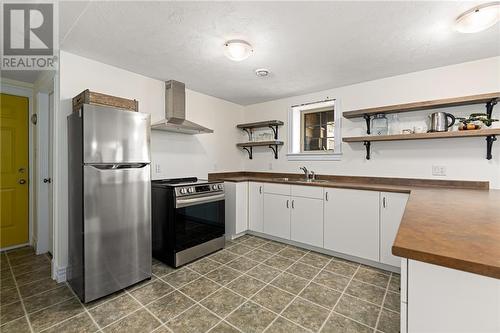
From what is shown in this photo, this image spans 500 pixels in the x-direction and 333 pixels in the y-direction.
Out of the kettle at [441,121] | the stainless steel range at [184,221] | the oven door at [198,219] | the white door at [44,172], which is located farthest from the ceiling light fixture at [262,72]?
the white door at [44,172]

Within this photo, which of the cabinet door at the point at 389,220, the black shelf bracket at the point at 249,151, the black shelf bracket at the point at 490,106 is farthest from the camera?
the black shelf bracket at the point at 249,151

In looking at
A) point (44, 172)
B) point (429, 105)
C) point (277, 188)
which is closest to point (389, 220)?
point (429, 105)

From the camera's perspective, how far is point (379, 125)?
302 cm

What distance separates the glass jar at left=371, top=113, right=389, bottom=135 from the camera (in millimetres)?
2983

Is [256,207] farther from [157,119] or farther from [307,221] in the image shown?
[157,119]

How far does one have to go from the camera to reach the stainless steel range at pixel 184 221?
260cm

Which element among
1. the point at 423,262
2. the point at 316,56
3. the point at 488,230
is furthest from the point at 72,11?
the point at 488,230

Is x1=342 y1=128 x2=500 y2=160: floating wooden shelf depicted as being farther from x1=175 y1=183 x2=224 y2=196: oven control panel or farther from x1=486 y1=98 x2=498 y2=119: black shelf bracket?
x1=175 y1=183 x2=224 y2=196: oven control panel

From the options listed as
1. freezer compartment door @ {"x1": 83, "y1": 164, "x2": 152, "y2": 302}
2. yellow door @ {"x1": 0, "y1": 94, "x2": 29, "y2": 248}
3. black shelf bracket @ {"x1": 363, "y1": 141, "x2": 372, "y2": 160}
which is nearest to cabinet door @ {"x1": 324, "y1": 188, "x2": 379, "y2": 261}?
black shelf bracket @ {"x1": 363, "y1": 141, "x2": 372, "y2": 160}

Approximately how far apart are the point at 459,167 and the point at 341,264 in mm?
1691

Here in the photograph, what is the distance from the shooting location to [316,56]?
2.43 metres

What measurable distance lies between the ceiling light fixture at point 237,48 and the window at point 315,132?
6.02 feet

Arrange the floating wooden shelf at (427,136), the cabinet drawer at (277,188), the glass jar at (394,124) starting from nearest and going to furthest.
→ 1. the floating wooden shelf at (427,136)
2. the glass jar at (394,124)
3. the cabinet drawer at (277,188)

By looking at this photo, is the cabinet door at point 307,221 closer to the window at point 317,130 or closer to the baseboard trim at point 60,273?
the window at point 317,130
